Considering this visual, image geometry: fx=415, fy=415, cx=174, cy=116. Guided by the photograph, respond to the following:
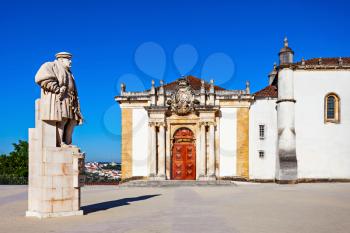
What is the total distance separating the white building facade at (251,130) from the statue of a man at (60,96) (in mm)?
19204

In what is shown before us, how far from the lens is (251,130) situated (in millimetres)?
32594

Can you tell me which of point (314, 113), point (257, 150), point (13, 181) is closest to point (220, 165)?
point (257, 150)

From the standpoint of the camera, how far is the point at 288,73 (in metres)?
32.1

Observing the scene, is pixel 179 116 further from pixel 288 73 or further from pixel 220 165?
pixel 288 73

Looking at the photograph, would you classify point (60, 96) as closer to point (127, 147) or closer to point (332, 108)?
point (127, 147)

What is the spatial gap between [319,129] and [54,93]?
25303mm

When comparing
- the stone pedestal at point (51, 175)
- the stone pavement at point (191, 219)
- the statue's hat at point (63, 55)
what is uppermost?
the statue's hat at point (63, 55)

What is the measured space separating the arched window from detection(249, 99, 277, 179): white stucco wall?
156 inches

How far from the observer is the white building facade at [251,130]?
31781 mm

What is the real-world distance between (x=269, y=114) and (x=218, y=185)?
858 centimetres

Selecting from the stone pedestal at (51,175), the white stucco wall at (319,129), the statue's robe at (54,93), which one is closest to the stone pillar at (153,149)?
the white stucco wall at (319,129)

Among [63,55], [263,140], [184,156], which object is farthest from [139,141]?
[63,55]

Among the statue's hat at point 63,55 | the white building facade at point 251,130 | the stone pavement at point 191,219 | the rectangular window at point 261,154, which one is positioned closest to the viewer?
the stone pavement at point 191,219

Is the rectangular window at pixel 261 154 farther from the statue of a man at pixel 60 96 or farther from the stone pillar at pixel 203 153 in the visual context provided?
the statue of a man at pixel 60 96
